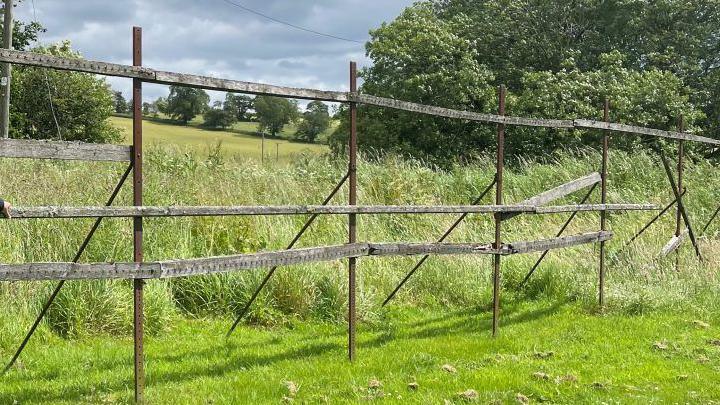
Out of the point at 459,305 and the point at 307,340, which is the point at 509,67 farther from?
the point at 307,340

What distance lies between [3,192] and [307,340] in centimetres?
474

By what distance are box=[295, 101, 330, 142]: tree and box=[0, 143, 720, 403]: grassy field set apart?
2784cm

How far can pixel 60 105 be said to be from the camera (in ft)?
80.2

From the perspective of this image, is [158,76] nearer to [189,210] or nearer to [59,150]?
[59,150]

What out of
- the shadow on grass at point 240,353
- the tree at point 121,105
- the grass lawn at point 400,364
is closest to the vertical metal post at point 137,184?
the grass lawn at point 400,364

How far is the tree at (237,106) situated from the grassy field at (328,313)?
110 feet

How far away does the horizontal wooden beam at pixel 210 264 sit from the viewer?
4.52m

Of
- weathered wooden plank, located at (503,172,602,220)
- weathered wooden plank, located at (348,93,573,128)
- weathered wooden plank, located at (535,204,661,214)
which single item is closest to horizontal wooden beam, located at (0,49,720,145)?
weathered wooden plank, located at (348,93,573,128)

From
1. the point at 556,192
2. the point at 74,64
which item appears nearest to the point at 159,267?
the point at 74,64

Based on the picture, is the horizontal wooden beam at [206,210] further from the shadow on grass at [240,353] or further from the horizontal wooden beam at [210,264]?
the shadow on grass at [240,353]

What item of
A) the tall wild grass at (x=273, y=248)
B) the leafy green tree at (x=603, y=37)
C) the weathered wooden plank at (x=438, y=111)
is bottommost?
the tall wild grass at (x=273, y=248)

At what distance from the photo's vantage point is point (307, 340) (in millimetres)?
7488

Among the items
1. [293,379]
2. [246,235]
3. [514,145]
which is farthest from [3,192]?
[514,145]

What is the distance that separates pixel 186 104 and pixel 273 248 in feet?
124
